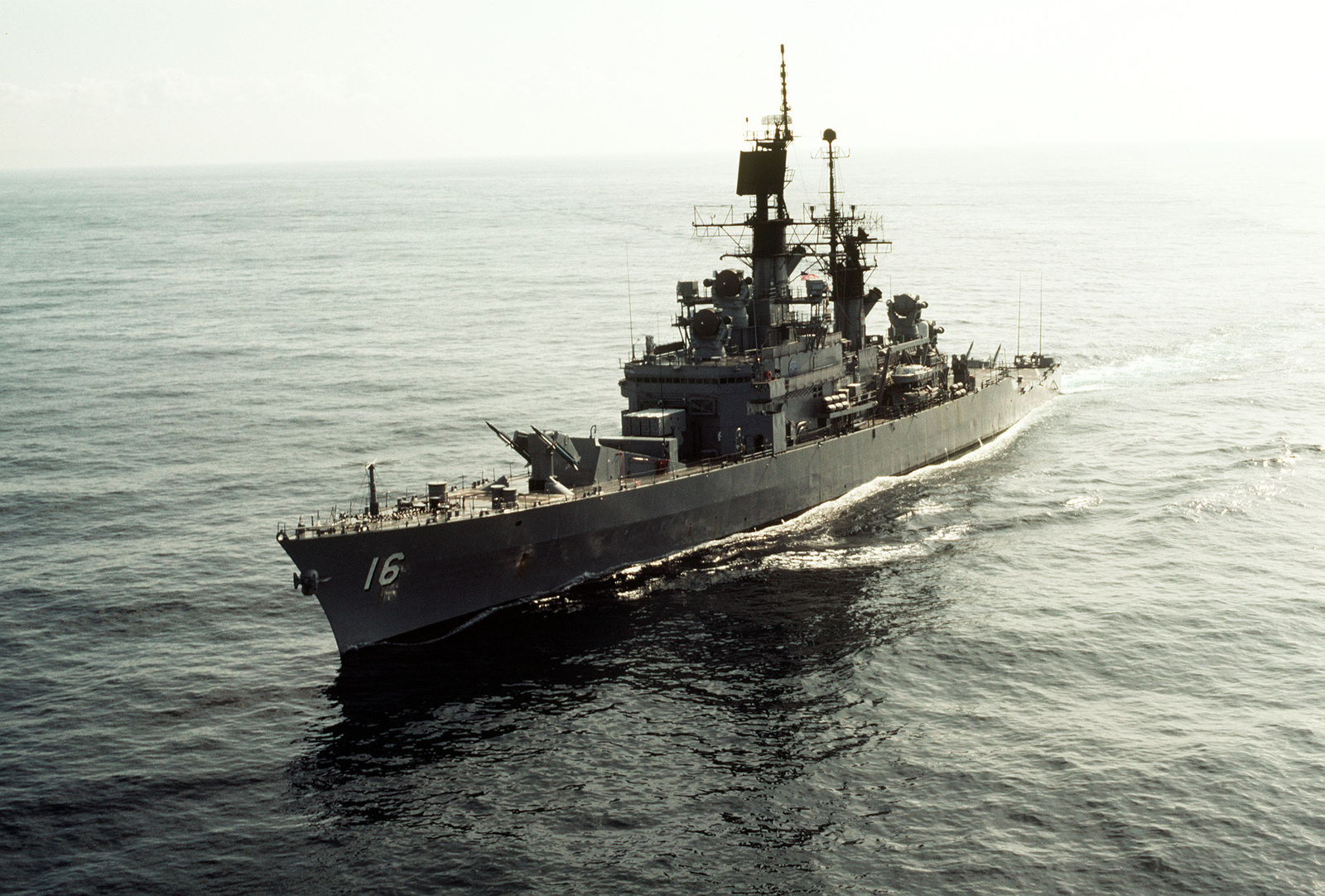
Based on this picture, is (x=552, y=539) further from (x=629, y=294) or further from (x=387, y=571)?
(x=629, y=294)

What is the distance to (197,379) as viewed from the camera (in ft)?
202

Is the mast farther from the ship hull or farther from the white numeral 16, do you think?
the white numeral 16

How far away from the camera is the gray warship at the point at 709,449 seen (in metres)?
30.4

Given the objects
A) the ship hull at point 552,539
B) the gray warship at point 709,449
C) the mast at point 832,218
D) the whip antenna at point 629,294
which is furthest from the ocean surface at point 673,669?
the mast at point 832,218

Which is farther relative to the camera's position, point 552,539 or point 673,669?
point 552,539

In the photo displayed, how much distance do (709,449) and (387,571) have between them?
48.7ft

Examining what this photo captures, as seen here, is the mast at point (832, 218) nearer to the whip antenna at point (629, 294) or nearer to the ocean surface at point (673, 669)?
the ocean surface at point (673, 669)

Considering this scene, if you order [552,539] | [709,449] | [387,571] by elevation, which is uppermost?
[709,449]

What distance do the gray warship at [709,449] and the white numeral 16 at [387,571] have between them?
0.16 ft

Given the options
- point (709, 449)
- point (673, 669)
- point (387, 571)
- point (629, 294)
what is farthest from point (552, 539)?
point (629, 294)

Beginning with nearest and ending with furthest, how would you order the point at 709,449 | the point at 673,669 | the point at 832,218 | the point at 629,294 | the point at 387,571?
the point at 673,669
the point at 387,571
the point at 709,449
the point at 832,218
the point at 629,294

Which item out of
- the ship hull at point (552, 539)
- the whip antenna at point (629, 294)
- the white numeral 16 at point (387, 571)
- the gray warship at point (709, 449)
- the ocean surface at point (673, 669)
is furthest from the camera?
the whip antenna at point (629, 294)

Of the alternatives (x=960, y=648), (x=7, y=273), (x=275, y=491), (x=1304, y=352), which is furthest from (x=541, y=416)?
(x=7, y=273)

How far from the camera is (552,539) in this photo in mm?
33312
